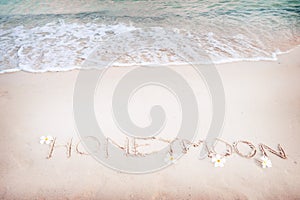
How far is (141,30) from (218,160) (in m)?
3.61

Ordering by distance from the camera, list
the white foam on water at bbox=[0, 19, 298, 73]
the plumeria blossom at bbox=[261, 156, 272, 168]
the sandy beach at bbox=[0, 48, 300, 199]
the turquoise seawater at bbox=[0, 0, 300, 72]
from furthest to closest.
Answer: the turquoise seawater at bbox=[0, 0, 300, 72] → the white foam on water at bbox=[0, 19, 298, 73] → the plumeria blossom at bbox=[261, 156, 272, 168] → the sandy beach at bbox=[0, 48, 300, 199]

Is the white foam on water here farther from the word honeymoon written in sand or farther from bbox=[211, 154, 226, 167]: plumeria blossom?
bbox=[211, 154, 226, 167]: plumeria blossom

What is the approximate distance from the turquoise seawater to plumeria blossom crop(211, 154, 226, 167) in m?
1.88

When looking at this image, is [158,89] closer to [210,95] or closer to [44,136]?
[210,95]

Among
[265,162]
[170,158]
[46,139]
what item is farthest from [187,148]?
[46,139]

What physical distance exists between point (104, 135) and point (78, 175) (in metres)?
0.54

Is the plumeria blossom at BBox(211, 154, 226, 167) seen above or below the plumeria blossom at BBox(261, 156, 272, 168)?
below

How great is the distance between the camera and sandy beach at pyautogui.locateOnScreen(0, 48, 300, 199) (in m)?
2.09

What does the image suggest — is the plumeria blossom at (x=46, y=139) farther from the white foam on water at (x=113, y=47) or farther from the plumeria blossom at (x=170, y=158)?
the white foam on water at (x=113, y=47)

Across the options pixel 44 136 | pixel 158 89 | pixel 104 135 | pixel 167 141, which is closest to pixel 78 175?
pixel 104 135

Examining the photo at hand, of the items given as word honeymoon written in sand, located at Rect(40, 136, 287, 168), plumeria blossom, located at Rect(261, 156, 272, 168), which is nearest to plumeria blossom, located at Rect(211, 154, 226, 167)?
word honeymoon written in sand, located at Rect(40, 136, 287, 168)

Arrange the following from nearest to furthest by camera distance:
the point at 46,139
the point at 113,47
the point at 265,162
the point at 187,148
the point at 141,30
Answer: the point at 265,162
the point at 187,148
the point at 46,139
the point at 113,47
the point at 141,30

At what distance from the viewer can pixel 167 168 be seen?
2252 millimetres

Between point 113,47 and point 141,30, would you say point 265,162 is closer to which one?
point 113,47
